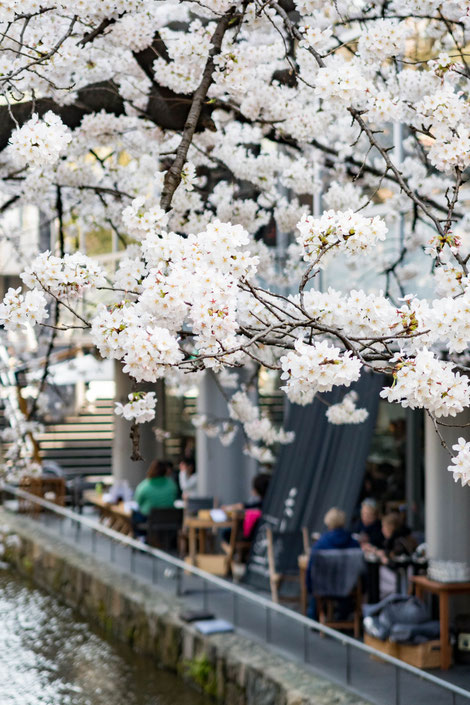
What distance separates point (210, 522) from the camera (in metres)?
11.7

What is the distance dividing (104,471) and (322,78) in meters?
16.9

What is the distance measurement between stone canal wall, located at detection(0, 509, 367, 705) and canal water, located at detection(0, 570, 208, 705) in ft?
0.44

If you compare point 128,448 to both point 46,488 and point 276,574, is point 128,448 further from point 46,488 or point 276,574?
point 276,574

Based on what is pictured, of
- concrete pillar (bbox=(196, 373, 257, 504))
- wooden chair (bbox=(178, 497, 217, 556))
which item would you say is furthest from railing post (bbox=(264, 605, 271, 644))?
concrete pillar (bbox=(196, 373, 257, 504))

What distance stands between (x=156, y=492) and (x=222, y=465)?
3.64 ft

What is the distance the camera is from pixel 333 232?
11.3 ft

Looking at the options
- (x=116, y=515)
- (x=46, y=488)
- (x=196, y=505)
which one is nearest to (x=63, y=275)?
(x=196, y=505)

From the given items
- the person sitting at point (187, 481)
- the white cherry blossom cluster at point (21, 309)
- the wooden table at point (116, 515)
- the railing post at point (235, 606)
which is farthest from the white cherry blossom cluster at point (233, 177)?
the person sitting at point (187, 481)

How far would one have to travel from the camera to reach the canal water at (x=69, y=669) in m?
8.46

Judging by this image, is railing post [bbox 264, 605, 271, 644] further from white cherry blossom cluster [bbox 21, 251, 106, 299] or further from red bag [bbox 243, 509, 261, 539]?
white cherry blossom cluster [bbox 21, 251, 106, 299]

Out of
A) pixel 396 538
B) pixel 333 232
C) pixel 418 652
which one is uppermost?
pixel 333 232

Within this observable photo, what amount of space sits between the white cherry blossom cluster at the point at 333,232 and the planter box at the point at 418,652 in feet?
16.5

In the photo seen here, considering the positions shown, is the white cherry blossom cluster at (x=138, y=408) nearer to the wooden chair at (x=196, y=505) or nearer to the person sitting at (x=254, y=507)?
the person sitting at (x=254, y=507)

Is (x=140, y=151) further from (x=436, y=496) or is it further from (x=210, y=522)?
(x=210, y=522)
